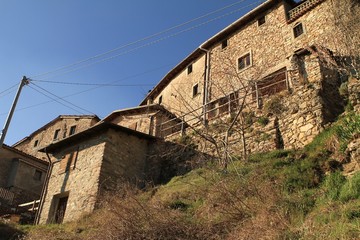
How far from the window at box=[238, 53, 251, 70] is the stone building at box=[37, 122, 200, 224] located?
7.78m

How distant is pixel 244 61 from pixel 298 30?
12.2ft

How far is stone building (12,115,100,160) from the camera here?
3170 centimetres

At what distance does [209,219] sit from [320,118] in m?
5.85

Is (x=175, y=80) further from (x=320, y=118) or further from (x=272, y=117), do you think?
(x=320, y=118)

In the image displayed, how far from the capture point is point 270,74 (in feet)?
63.8

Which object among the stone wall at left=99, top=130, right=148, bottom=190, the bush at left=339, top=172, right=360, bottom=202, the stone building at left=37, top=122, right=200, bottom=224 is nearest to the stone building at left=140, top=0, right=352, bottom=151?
the stone building at left=37, top=122, right=200, bottom=224

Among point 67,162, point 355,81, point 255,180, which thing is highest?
point 355,81

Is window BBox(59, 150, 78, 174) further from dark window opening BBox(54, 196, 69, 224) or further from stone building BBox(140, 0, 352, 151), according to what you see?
stone building BBox(140, 0, 352, 151)

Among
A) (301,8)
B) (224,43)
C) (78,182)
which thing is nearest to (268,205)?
(78,182)

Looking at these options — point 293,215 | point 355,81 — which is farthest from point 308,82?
point 293,215

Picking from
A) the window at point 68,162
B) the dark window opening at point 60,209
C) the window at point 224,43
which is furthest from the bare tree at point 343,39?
A: the dark window opening at point 60,209

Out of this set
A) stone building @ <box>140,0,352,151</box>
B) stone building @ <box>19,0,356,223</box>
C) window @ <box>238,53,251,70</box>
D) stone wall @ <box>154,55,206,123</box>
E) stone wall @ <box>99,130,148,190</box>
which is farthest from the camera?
stone wall @ <box>154,55,206,123</box>

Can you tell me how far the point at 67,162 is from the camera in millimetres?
17188

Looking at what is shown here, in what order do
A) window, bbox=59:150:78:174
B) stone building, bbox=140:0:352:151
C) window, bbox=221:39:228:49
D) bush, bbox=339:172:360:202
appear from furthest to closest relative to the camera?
window, bbox=221:39:228:49 < window, bbox=59:150:78:174 < stone building, bbox=140:0:352:151 < bush, bbox=339:172:360:202
